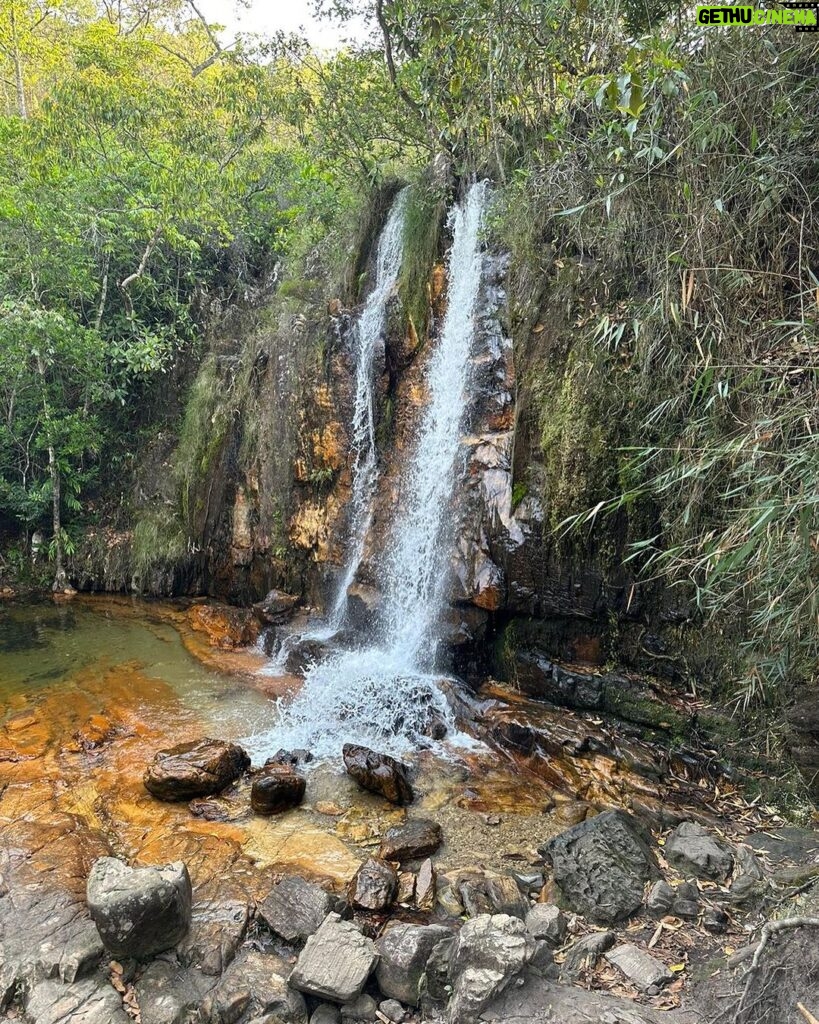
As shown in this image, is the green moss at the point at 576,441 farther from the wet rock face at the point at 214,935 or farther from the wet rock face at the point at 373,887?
the wet rock face at the point at 214,935

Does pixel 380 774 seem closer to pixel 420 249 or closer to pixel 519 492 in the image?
pixel 519 492

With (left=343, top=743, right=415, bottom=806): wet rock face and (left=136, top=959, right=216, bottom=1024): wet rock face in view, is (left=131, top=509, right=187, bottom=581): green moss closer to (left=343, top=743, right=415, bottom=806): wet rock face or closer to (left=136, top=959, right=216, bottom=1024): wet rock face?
(left=343, top=743, right=415, bottom=806): wet rock face

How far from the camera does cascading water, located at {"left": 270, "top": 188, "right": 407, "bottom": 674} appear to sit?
309 inches

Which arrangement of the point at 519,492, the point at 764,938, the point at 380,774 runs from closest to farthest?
1. the point at 764,938
2. the point at 380,774
3. the point at 519,492

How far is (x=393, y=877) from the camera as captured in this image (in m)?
3.61

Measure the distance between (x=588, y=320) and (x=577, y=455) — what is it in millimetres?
1317

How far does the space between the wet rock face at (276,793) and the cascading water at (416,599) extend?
713mm

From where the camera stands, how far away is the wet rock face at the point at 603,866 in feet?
10.8

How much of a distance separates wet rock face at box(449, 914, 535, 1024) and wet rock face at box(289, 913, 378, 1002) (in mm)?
437

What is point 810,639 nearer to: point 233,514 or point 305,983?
point 305,983

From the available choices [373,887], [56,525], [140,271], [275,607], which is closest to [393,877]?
[373,887]

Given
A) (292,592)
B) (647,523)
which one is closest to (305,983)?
(647,523)

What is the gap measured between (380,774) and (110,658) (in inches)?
174

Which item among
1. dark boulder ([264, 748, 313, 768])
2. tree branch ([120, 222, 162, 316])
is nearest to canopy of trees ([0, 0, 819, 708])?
tree branch ([120, 222, 162, 316])
